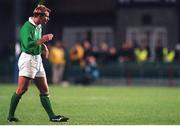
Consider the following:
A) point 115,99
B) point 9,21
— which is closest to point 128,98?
point 115,99

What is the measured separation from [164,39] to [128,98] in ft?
65.3

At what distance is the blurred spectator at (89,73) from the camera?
32250 mm

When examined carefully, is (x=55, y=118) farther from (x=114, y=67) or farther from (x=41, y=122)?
(x=114, y=67)

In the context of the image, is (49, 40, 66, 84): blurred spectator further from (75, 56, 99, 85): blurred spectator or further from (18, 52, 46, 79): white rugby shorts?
(18, 52, 46, 79): white rugby shorts

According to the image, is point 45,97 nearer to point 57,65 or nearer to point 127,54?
point 57,65

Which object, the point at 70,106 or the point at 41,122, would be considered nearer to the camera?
the point at 41,122

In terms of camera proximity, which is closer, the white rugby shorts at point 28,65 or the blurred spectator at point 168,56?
the white rugby shorts at point 28,65

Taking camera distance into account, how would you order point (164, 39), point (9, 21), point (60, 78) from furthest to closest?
point (9, 21)
point (164, 39)
point (60, 78)

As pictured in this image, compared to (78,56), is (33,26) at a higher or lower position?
higher

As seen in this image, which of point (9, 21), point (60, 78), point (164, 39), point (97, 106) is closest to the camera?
point (97, 106)

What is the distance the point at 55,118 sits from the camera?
14.0 meters

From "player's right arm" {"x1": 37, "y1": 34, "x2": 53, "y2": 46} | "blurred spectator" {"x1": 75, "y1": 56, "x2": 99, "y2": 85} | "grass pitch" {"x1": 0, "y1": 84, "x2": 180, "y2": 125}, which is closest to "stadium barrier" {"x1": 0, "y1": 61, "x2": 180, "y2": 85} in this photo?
"blurred spectator" {"x1": 75, "y1": 56, "x2": 99, "y2": 85}

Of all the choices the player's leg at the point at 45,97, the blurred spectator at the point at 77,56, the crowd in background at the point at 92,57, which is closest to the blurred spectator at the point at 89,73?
the crowd in background at the point at 92,57

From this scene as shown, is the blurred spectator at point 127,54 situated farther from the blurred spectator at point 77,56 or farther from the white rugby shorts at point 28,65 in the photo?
the white rugby shorts at point 28,65
